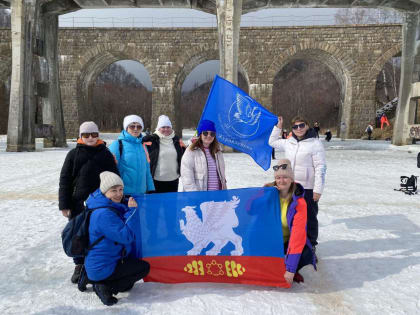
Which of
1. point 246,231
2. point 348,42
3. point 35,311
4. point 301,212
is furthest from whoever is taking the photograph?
point 348,42

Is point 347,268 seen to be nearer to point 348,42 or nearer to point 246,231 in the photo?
point 246,231

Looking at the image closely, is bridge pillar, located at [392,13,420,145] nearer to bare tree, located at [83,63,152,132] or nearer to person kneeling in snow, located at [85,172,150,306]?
person kneeling in snow, located at [85,172,150,306]

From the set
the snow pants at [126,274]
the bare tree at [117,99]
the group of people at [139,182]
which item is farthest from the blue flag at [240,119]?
the bare tree at [117,99]

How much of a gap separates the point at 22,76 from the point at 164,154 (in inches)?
541

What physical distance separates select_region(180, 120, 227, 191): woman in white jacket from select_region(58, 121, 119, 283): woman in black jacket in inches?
32.8

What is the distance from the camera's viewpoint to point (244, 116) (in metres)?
3.79

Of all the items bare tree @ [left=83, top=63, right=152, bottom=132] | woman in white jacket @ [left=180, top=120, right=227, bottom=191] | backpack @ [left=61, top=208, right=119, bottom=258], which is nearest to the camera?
backpack @ [left=61, top=208, right=119, bottom=258]

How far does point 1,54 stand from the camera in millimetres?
23062

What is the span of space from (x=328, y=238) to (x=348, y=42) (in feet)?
72.4

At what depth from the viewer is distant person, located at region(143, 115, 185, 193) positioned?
3.89 meters

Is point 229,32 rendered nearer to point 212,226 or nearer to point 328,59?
point 212,226

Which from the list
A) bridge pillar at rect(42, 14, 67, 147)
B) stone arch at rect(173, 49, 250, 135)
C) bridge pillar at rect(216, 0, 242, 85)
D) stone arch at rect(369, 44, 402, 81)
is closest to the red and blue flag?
bridge pillar at rect(216, 0, 242, 85)

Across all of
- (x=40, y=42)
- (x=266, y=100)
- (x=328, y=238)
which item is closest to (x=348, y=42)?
(x=266, y=100)

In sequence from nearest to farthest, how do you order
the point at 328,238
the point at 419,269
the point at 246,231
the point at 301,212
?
the point at 301,212 < the point at 246,231 < the point at 419,269 < the point at 328,238
